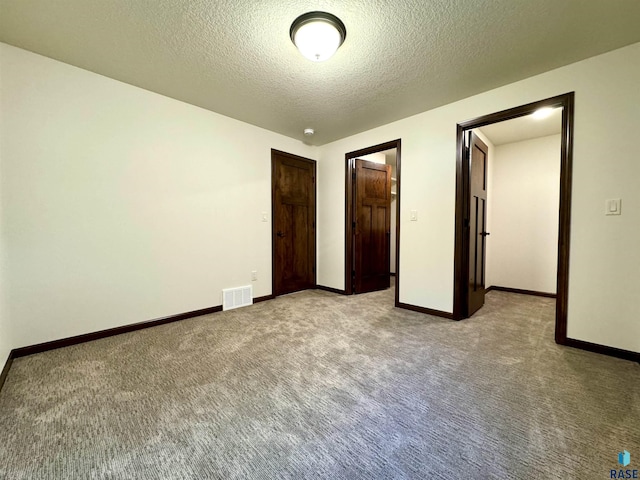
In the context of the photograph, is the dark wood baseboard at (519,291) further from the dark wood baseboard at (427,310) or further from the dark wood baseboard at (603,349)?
the dark wood baseboard at (603,349)

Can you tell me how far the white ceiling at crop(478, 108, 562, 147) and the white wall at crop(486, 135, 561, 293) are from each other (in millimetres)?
206

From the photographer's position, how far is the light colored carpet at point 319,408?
3.45 ft

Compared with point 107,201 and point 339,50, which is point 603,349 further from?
point 107,201

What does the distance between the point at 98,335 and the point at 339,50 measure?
10.6 feet

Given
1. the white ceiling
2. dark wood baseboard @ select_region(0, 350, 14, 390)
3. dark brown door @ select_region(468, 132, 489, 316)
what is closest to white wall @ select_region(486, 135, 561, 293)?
the white ceiling

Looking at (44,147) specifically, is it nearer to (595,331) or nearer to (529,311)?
(595,331)

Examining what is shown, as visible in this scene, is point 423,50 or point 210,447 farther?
point 423,50

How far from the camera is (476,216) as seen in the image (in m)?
3.02

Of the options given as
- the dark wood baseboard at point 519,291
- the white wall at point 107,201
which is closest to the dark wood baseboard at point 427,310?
the dark wood baseboard at point 519,291

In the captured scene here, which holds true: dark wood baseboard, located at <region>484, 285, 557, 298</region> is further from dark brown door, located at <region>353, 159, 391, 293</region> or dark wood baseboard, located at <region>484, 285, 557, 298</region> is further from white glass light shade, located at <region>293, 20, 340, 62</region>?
white glass light shade, located at <region>293, 20, 340, 62</region>

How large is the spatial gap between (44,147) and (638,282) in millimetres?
4781

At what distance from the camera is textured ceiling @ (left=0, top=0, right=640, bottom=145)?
5.12ft

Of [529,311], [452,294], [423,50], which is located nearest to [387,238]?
[452,294]

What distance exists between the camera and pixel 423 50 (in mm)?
1924
